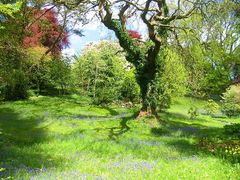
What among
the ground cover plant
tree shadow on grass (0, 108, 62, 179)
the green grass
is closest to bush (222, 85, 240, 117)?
the ground cover plant

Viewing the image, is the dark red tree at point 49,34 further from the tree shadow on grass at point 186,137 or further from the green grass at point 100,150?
the tree shadow on grass at point 186,137

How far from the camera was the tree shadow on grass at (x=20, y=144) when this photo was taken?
28.4 ft

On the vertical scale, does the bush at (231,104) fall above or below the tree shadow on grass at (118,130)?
above

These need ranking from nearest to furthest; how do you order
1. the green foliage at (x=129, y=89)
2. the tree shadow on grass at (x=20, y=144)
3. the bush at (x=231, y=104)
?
the tree shadow on grass at (x=20, y=144) < the green foliage at (x=129, y=89) < the bush at (x=231, y=104)

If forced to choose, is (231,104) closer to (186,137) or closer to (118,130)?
(186,137)

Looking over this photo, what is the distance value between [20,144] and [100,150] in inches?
121

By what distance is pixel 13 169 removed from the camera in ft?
26.6

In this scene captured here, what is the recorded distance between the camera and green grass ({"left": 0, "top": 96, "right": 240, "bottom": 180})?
8031 millimetres

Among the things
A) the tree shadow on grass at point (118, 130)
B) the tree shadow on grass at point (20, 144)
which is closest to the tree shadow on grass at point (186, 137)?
the tree shadow on grass at point (118, 130)

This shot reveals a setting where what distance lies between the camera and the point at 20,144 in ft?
42.3

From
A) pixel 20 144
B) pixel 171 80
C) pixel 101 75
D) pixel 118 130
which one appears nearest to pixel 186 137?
pixel 118 130

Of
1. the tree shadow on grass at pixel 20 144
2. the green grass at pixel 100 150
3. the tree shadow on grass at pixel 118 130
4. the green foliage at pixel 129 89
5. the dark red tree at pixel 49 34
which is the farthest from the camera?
the dark red tree at pixel 49 34

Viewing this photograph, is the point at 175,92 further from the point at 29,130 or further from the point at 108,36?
the point at 29,130

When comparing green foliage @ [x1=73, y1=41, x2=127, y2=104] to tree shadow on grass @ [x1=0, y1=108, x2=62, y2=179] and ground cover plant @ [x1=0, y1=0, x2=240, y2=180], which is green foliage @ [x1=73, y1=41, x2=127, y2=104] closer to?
ground cover plant @ [x1=0, y1=0, x2=240, y2=180]
